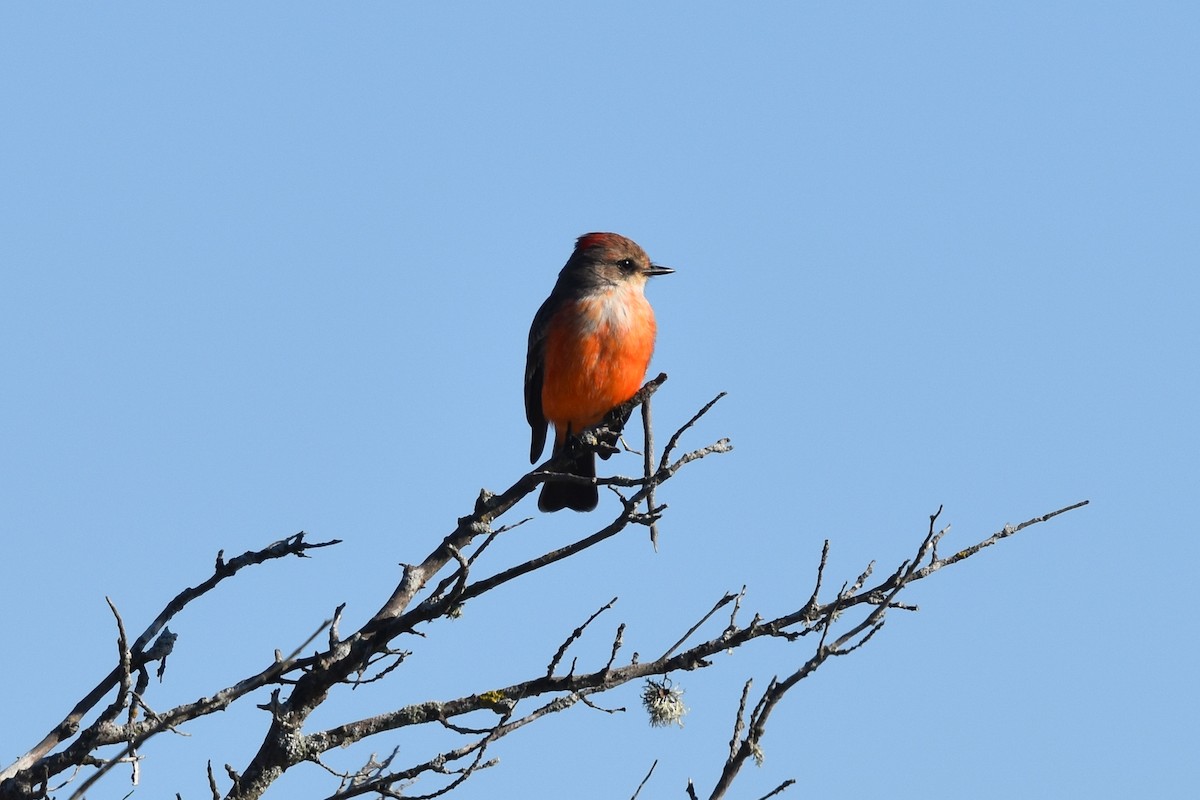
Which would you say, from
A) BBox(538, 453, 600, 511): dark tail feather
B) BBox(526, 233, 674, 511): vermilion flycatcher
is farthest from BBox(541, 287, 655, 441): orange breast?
BBox(538, 453, 600, 511): dark tail feather

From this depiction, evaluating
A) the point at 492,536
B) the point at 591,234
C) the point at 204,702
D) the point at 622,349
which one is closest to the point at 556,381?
the point at 622,349

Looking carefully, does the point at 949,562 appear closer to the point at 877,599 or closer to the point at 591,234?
the point at 877,599

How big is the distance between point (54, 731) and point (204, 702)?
527 millimetres

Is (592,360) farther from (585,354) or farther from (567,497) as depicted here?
(567,497)

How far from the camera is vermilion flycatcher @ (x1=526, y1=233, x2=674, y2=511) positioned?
7.98 m

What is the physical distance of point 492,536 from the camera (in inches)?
189

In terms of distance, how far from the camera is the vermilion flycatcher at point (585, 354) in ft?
26.2

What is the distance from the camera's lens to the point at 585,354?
7.98m

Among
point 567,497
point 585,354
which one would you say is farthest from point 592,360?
point 567,497

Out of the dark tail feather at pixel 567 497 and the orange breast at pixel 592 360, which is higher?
the orange breast at pixel 592 360

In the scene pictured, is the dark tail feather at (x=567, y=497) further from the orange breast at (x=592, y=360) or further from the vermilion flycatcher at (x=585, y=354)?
the orange breast at (x=592, y=360)

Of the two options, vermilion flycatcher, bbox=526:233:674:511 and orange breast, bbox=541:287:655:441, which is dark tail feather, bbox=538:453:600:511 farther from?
orange breast, bbox=541:287:655:441

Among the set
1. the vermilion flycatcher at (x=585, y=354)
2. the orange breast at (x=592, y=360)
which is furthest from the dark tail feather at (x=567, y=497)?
the orange breast at (x=592, y=360)

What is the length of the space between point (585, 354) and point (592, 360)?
0.05 m
